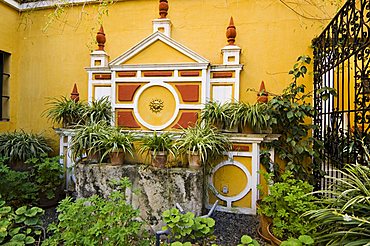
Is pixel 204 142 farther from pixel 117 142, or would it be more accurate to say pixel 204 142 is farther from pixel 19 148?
pixel 19 148

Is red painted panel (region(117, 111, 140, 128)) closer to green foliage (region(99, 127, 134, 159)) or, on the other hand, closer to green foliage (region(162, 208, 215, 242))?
green foliage (region(99, 127, 134, 159))

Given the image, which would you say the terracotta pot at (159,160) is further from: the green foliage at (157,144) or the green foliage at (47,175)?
the green foliage at (47,175)

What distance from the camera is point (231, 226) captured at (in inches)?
120

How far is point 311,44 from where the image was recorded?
148 inches

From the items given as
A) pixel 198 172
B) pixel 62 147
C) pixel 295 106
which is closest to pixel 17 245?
pixel 198 172

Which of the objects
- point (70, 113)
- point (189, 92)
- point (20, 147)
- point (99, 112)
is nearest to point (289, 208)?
point (189, 92)

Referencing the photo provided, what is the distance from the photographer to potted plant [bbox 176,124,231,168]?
3100 millimetres

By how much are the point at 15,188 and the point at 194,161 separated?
2.38m

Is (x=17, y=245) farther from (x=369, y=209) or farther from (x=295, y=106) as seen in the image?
(x=295, y=106)

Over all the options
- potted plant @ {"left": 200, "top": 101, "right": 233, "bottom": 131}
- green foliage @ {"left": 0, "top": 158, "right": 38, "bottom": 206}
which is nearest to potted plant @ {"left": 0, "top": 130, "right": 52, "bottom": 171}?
green foliage @ {"left": 0, "top": 158, "right": 38, "bottom": 206}

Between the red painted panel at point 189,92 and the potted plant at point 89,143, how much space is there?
1.22 m

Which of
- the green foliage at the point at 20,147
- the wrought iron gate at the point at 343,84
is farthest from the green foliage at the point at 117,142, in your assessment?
the wrought iron gate at the point at 343,84

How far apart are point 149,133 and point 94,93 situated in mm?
1347

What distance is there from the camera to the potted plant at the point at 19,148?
3.87 metres
